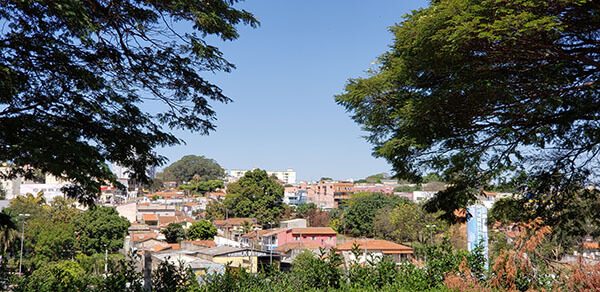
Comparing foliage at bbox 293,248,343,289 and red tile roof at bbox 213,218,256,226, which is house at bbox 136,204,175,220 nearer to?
red tile roof at bbox 213,218,256,226

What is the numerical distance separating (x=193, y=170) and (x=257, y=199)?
54.7 metres

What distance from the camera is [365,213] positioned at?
37.3 m

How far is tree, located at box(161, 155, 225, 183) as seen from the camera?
301ft

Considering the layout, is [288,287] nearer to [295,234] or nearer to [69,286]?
[69,286]

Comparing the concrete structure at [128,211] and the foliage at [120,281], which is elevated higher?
the foliage at [120,281]

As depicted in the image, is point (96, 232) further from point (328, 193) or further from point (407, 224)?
point (328, 193)

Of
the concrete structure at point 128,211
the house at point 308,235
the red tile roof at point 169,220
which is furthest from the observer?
the red tile roof at point 169,220

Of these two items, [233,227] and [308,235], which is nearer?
[308,235]

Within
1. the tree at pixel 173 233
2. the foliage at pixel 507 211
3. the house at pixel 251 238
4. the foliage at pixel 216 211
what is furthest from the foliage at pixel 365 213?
the foliage at pixel 507 211

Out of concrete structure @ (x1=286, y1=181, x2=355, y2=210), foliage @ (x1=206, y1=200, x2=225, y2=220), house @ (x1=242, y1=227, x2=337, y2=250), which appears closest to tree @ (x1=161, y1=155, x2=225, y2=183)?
concrete structure @ (x1=286, y1=181, x2=355, y2=210)

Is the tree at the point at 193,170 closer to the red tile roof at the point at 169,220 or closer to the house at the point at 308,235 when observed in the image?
the red tile roof at the point at 169,220

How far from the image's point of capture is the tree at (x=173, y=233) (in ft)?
113

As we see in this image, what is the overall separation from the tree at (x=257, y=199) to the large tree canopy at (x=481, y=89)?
114 ft

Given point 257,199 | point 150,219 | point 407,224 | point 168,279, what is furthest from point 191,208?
point 168,279
